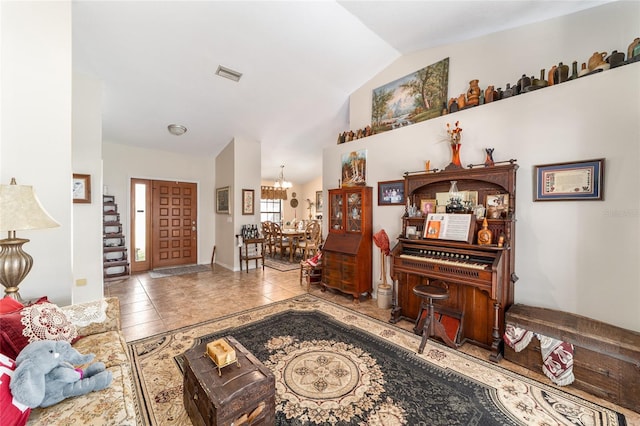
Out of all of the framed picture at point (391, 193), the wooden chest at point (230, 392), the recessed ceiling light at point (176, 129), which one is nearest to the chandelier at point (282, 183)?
the recessed ceiling light at point (176, 129)

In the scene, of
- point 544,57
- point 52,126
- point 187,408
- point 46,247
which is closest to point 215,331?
point 187,408

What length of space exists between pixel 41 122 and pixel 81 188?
68.7 inches

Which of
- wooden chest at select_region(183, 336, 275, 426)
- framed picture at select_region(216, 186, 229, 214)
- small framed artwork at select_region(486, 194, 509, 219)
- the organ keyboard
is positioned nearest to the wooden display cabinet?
the organ keyboard

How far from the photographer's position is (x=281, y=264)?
6590 mm

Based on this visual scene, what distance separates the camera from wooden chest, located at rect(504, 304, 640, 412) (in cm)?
178

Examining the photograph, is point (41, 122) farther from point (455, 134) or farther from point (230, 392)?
point (455, 134)

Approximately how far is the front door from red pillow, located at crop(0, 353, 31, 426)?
17.7ft

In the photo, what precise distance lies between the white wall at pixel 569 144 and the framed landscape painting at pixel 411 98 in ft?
0.83

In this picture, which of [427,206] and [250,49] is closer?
[427,206]

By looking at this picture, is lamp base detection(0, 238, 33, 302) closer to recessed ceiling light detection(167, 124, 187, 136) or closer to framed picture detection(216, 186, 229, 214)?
recessed ceiling light detection(167, 124, 187, 136)

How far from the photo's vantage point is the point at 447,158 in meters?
3.14

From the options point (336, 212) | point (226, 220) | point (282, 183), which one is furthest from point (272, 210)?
point (336, 212)

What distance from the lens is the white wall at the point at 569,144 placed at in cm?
206

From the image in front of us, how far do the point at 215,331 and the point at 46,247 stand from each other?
5.69 feet
